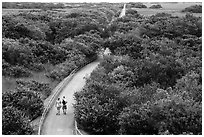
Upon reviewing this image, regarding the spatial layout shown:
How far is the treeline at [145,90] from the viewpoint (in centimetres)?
1967

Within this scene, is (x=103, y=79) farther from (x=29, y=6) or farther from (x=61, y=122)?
(x=29, y=6)

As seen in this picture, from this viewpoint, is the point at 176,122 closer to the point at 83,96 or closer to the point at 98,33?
the point at 83,96

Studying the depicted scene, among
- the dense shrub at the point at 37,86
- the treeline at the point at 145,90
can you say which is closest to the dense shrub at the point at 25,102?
the dense shrub at the point at 37,86

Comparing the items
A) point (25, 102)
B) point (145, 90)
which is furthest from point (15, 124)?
point (145, 90)

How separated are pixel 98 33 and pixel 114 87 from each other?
25.5 meters

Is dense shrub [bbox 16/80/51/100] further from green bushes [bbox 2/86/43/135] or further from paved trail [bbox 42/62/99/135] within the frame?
paved trail [bbox 42/62/99/135]

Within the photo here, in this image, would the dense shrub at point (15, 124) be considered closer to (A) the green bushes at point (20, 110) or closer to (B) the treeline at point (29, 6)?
(A) the green bushes at point (20, 110)

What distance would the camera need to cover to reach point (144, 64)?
30422mm

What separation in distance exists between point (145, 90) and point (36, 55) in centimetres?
1556

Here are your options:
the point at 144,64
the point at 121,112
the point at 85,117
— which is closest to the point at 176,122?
the point at 121,112

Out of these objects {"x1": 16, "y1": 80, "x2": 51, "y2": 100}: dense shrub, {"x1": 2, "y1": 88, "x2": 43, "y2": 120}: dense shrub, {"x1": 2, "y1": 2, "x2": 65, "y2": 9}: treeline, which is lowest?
{"x1": 2, "y1": 2, "x2": 65, "y2": 9}: treeline

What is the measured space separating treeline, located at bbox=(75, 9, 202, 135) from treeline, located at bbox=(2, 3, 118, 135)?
10.7 ft

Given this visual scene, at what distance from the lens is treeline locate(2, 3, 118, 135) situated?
916 inches

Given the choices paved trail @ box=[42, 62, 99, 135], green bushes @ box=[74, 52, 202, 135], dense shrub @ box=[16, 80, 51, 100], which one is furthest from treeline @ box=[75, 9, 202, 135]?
dense shrub @ box=[16, 80, 51, 100]
